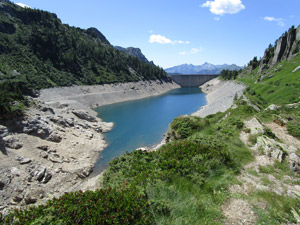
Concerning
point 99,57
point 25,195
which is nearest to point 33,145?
point 25,195

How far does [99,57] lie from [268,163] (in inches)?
4802

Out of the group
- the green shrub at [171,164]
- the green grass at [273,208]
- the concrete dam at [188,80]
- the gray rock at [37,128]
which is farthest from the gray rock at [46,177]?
the concrete dam at [188,80]

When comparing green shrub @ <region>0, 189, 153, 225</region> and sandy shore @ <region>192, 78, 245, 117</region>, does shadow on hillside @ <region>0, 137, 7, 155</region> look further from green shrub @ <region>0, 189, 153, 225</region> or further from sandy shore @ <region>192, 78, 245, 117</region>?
sandy shore @ <region>192, 78, 245, 117</region>

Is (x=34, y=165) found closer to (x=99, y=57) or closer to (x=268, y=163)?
(x=268, y=163)

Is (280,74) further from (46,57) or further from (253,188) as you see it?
(46,57)

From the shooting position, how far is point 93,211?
548 centimetres

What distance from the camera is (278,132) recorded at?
16.0 meters

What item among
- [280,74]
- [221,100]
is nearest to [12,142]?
[221,100]

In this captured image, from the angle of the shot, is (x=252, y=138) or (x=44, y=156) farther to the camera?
(x=44, y=156)

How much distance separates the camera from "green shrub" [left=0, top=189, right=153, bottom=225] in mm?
5289

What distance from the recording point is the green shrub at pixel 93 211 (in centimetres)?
529

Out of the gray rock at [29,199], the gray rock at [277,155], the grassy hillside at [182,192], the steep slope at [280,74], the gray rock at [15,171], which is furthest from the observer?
the steep slope at [280,74]

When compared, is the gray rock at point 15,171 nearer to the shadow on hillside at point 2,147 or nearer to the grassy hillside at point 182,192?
the shadow on hillside at point 2,147

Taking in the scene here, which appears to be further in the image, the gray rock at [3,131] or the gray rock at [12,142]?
the gray rock at [3,131]
